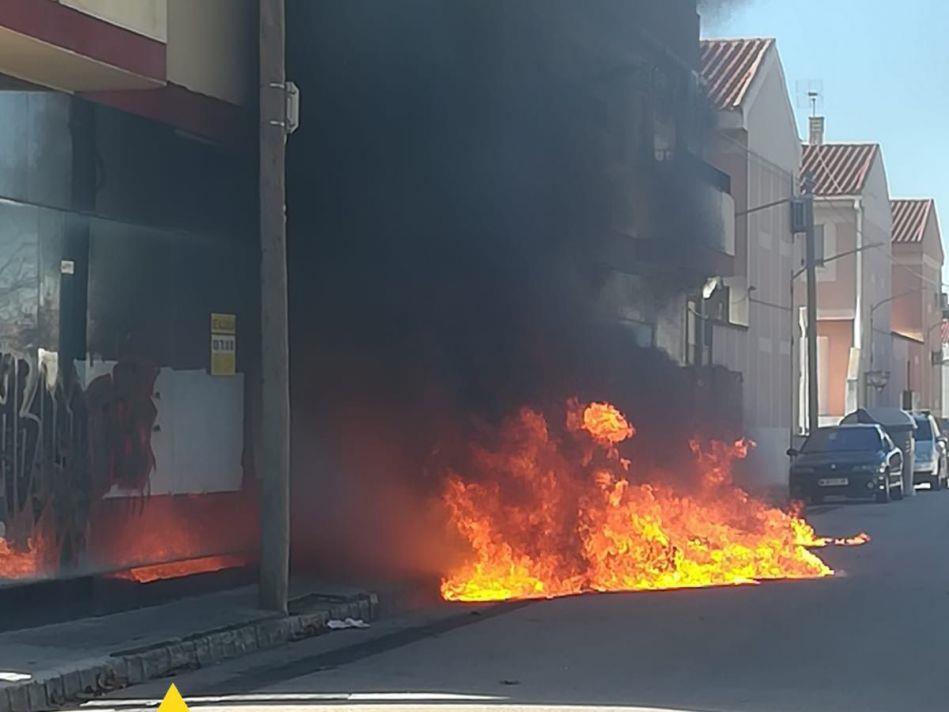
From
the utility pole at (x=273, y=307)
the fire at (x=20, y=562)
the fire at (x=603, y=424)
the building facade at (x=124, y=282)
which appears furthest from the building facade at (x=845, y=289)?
the fire at (x=20, y=562)

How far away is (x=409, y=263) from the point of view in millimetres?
16750

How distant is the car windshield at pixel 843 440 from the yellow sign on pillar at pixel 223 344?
17540mm

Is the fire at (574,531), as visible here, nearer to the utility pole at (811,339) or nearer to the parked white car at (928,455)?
the utility pole at (811,339)

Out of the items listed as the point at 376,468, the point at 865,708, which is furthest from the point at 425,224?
the point at 865,708

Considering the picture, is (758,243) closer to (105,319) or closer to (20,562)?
(105,319)

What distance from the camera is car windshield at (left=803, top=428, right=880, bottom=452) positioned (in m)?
29.7

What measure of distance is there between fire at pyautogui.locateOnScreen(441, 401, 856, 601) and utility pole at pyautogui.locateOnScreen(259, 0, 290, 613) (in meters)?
2.59

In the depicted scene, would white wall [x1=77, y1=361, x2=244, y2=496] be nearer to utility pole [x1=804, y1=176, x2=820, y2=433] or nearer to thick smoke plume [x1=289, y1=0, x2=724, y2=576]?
thick smoke plume [x1=289, y1=0, x2=724, y2=576]

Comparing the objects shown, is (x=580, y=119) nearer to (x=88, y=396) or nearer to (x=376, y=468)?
(x=376, y=468)

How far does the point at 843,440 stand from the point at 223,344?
59.3ft

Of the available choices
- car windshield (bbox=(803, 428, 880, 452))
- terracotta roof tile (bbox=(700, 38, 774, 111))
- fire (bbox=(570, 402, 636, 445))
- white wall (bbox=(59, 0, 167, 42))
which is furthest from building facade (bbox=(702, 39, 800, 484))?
white wall (bbox=(59, 0, 167, 42))

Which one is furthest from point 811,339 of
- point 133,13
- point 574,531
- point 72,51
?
point 72,51

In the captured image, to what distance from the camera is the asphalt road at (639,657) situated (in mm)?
9102

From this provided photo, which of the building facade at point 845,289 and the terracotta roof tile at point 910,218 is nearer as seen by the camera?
the building facade at point 845,289
